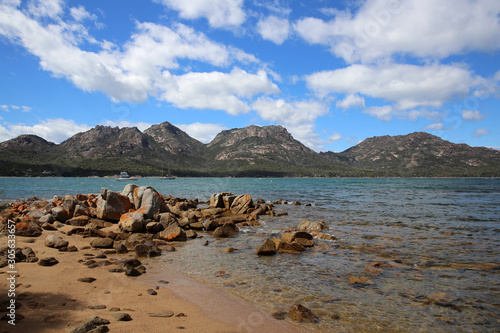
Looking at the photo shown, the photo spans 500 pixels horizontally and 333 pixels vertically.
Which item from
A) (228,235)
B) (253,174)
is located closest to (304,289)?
(228,235)

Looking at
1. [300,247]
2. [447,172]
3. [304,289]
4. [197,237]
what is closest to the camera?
[304,289]

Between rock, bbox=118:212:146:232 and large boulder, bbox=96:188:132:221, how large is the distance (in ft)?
9.99

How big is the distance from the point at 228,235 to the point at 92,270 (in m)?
8.01

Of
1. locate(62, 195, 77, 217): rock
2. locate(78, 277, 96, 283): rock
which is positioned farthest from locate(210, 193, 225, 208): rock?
locate(78, 277, 96, 283): rock

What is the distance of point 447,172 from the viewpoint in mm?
170375

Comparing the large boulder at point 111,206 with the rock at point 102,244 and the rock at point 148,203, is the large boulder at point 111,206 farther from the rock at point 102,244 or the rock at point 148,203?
the rock at point 102,244

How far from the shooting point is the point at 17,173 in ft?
404

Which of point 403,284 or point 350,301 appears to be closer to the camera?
point 350,301

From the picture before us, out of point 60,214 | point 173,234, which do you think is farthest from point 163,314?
point 60,214

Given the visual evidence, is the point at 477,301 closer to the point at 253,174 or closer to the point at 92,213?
the point at 92,213

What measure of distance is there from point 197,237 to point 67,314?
983 centimetres

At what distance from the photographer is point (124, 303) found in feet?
20.2

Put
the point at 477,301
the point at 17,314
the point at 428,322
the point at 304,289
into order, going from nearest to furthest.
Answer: the point at 17,314
the point at 428,322
the point at 477,301
the point at 304,289

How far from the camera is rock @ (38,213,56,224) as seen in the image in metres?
16.0
